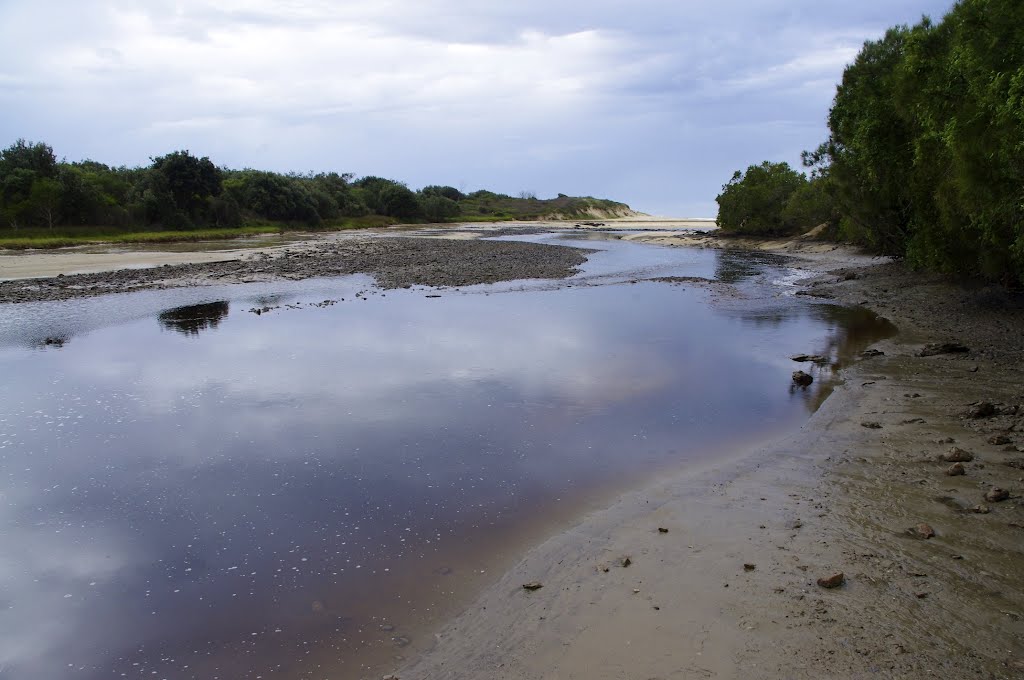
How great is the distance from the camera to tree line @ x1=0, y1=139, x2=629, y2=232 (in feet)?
211

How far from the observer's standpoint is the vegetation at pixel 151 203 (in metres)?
64.0

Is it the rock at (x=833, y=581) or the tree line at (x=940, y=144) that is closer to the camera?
the rock at (x=833, y=581)

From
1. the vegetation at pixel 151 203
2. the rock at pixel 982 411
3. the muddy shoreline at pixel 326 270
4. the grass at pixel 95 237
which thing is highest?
the vegetation at pixel 151 203

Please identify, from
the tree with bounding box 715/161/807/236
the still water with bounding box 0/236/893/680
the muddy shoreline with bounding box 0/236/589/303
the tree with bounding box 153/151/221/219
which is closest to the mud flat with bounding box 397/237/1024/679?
the still water with bounding box 0/236/893/680

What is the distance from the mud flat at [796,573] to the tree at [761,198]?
59.2 metres

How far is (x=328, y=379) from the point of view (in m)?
15.8

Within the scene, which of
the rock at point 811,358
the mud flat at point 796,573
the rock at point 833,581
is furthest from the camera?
the rock at point 811,358

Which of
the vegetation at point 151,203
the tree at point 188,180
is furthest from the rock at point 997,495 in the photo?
the tree at point 188,180

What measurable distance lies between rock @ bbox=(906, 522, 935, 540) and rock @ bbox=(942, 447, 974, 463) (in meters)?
2.32

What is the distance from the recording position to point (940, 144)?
18.3 metres

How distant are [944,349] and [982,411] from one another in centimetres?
614

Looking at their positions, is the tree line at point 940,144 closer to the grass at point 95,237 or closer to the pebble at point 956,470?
the pebble at point 956,470

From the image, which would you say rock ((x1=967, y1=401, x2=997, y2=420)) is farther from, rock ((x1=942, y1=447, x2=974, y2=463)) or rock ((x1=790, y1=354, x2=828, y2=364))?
rock ((x1=790, y1=354, x2=828, y2=364))

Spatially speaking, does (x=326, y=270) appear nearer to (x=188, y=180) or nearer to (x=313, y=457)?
(x=313, y=457)
